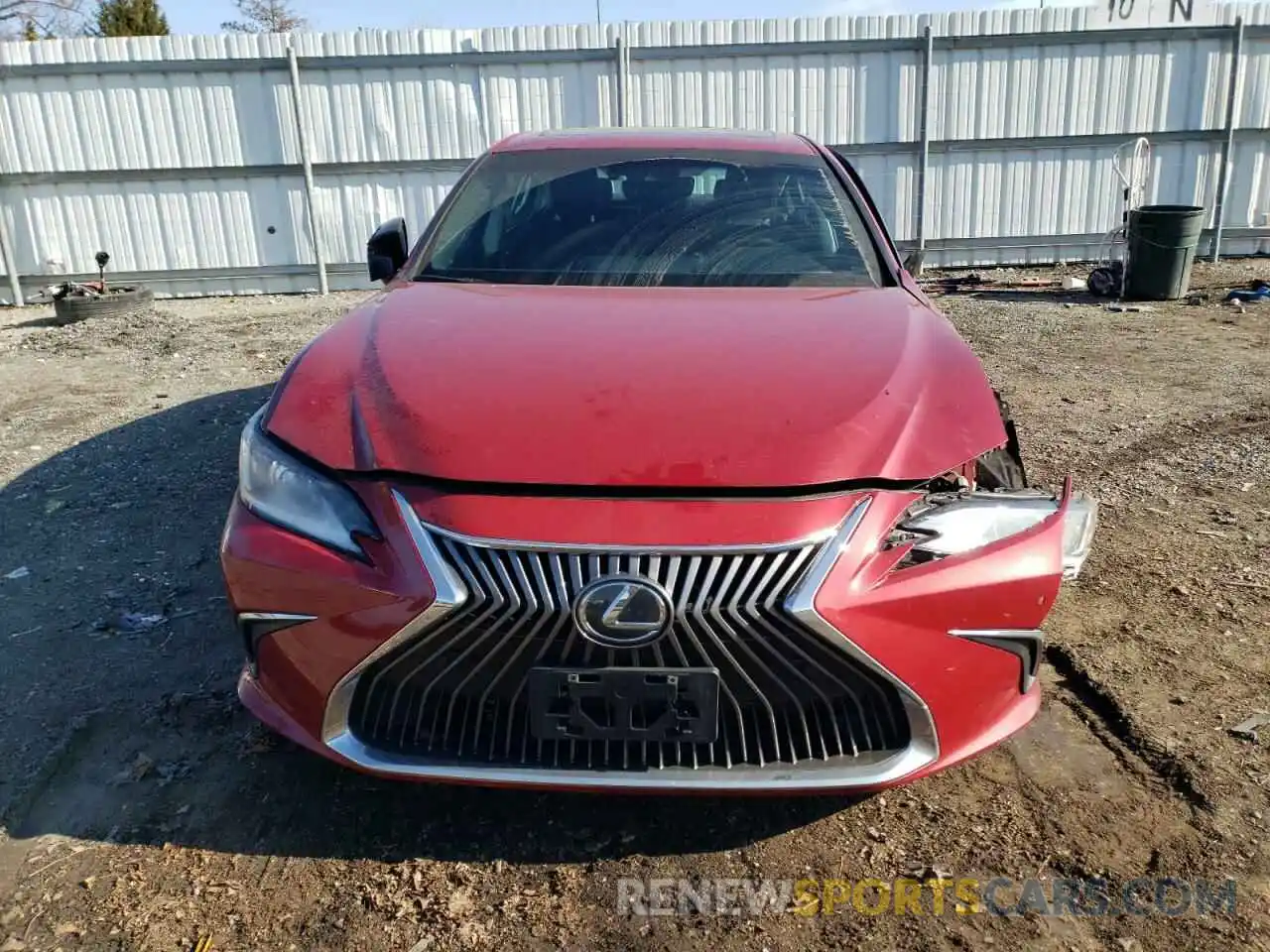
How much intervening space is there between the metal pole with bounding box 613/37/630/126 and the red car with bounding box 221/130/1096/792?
32.1ft

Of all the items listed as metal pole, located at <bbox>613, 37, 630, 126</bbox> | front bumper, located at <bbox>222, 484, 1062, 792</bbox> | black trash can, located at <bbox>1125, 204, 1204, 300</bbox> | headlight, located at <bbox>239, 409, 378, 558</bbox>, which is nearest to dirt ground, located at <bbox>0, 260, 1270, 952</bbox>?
front bumper, located at <bbox>222, 484, 1062, 792</bbox>

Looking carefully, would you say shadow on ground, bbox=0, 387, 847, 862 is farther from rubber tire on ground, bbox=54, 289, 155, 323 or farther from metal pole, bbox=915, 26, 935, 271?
metal pole, bbox=915, 26, 935, 271

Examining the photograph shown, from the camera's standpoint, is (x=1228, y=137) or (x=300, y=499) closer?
(x=300, y=499)

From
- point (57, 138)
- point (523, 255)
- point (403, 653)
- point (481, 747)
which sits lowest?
point (481, 747)

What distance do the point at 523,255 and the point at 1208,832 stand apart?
2519mm

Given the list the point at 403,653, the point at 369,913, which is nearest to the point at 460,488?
the point at 403,653

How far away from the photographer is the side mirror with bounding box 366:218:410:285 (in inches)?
143

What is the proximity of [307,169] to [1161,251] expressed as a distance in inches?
364

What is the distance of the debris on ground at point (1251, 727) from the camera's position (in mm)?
2617

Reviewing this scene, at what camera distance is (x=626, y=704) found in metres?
1.90

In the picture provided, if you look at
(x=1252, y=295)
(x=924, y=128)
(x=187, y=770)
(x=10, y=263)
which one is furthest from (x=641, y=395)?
(x=10, y=263)

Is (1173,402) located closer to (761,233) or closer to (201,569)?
(761,233)

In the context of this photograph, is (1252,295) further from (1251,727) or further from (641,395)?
(641,395)

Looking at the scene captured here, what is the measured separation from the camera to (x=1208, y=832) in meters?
2.25
